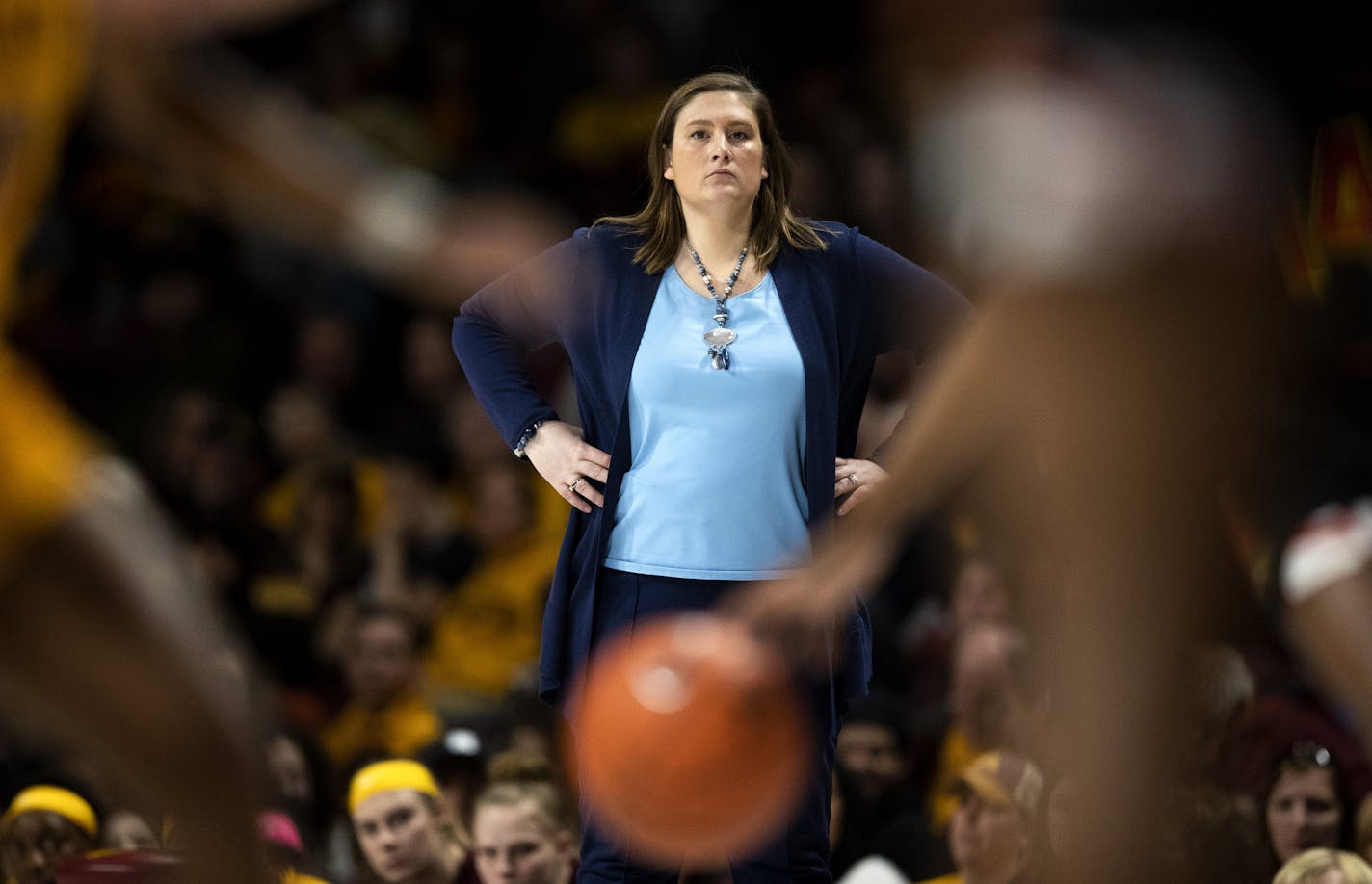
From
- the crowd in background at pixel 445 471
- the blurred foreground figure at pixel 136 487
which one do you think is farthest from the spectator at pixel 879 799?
the blurred foreground figure at pixel 136 487

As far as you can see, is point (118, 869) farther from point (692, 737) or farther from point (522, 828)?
point (522, 828)

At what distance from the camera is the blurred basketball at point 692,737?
8.84 feet

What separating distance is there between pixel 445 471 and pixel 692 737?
14.9 feet

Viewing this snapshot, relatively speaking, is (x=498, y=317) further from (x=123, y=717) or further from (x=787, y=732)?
(x=123, y=717)

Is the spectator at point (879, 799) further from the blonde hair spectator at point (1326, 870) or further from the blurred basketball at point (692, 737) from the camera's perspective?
the blurred basketball at point (692, 737)

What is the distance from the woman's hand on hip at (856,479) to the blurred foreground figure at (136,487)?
1260 mm

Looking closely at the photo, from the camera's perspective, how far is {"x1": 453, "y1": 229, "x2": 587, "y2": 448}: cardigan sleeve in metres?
3.66

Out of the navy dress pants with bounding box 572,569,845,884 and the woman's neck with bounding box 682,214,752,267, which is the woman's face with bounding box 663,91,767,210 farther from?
the navy dress pants with bounding box 572,569,845,884

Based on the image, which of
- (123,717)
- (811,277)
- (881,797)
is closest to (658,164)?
(811,277)

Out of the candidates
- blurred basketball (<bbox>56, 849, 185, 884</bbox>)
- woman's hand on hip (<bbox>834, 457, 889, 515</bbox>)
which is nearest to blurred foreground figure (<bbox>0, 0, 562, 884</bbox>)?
blurred basketball (<bbox>56, 849, 185, 884</bbox>)

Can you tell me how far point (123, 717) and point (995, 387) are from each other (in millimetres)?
1243

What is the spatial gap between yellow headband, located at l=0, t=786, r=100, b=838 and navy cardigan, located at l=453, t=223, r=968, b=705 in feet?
5.93

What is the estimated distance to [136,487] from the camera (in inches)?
99.0

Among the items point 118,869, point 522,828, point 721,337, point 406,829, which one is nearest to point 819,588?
point 721,337
